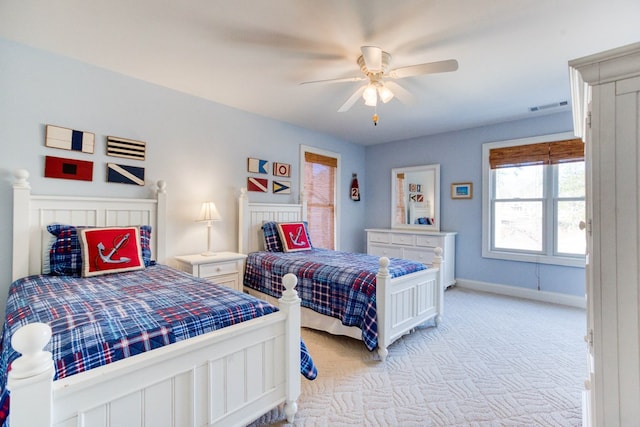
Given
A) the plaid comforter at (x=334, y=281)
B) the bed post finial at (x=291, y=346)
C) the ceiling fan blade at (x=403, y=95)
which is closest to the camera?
the bed post finial at (x=291, y=346)

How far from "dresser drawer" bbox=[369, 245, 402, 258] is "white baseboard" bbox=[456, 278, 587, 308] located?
1.01 metres

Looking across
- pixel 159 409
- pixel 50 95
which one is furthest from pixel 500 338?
pixel 50 95

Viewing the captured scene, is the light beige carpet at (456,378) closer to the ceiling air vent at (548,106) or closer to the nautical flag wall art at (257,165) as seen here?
the nautical flag wall art at (257,165)

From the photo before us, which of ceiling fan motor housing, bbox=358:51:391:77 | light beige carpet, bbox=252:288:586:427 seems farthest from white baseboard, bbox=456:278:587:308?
ceiling fan motor housing, bbox=358:51:391:77

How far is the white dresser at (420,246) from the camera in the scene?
439cm

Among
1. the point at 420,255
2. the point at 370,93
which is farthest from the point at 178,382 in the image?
the point at 420,255

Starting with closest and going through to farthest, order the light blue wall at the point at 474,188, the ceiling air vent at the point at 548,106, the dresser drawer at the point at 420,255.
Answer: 1. the ceiling air vent at the point at 548,106
2. the light blue wall at the point at 474,188
3. the dresser drawer at the point at 420,255

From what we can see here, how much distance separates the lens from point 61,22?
2.04 metres

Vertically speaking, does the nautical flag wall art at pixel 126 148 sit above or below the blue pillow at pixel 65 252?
above

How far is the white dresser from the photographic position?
4391 millimetres

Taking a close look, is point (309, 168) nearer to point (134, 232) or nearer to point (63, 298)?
point (134, 232)

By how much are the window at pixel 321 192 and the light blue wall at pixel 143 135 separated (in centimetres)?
30

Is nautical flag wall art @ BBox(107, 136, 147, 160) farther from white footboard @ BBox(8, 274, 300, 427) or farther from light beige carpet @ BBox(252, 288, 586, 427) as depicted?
light beige carpet @ BBox(252, 288, 586, 427)

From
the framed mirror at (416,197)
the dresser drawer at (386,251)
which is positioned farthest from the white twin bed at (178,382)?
the framed mirror at (416,197)
